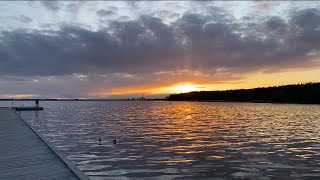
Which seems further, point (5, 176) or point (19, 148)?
point (19, 148)

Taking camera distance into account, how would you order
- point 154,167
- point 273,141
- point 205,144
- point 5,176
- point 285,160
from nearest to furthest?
point 5,176 < point 154,167 < point 285,160 < point 205,144 < point 273,141

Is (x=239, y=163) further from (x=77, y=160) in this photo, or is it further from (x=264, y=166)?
(x=77, y=160)

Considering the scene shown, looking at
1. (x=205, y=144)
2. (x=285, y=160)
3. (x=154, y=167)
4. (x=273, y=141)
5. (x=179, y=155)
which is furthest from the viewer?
(x=273, y=141)

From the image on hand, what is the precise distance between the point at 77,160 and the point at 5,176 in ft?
28.9

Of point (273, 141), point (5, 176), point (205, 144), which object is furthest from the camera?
point (273, 141)

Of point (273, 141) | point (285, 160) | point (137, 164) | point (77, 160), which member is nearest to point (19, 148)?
point (77, 160)

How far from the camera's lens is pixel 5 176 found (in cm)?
1338

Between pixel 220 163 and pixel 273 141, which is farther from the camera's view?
pixel 273 141

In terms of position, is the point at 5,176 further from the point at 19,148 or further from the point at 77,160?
the point at 77,160

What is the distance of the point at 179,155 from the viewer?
23641 millimetres

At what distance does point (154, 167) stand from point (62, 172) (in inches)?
270

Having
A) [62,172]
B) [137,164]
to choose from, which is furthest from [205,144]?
[62,172]

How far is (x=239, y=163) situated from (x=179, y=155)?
454cm

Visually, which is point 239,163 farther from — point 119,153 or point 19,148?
point 19,148
